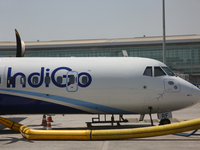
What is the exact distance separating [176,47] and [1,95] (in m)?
90.9

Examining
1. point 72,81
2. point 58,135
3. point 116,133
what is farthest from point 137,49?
point 58,135

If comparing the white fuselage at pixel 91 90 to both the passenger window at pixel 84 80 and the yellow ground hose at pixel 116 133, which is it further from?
the yellow ground hose at pixel 116 133

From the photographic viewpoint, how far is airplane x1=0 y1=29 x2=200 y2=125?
13.9 meters

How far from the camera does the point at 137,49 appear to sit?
100m

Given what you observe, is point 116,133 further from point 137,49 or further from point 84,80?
point 137,49

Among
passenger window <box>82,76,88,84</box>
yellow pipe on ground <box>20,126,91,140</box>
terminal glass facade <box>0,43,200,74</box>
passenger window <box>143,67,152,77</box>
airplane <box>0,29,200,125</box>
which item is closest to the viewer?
yellow pipe on ground <box>20,126,91,140</box>

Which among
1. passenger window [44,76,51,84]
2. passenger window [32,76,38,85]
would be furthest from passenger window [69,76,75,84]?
passenger window [32,76,38,85]

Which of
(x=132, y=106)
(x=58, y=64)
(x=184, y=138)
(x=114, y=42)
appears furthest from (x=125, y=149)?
(x=114, y=42)

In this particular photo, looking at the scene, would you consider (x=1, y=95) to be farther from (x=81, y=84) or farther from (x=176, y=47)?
(x=176, y=47)

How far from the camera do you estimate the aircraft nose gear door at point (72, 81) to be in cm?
1400

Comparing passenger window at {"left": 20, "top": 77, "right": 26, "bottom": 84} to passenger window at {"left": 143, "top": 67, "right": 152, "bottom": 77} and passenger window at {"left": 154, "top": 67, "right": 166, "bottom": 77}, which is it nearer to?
passenger window at {"left": 143, "top": 67, "right": 152, "bottom": 77}

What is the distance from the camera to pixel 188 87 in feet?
46.1

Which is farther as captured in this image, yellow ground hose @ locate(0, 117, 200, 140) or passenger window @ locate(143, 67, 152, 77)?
passenger window @ locate(143, 67, 152, 77)

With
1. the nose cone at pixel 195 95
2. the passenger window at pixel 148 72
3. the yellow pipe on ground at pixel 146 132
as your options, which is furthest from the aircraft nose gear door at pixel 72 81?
the nose cone at pixel 195 95
